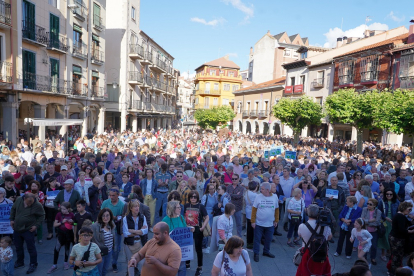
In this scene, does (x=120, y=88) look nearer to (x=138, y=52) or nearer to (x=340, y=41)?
(x=138, y=52)

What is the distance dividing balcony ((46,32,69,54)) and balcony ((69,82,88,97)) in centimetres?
263

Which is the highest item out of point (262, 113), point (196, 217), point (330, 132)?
point (262, 113)

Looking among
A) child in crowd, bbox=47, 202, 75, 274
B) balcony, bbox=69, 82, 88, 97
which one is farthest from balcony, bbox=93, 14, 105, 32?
child in crowd, bbox=47, 202, 75, 274

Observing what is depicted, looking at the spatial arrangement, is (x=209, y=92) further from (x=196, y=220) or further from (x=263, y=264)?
(x=196, y=220)

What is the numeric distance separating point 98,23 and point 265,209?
23.4 meters

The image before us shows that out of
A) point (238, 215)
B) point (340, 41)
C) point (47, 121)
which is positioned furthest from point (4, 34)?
point (340, 41)

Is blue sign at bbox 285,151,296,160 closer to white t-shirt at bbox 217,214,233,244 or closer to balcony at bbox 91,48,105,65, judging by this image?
white t-shirt at bbox 217,214,233,244

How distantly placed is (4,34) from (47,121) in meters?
5.09

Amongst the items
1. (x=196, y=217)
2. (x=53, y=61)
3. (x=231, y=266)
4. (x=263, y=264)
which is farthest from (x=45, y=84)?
(x=231, y=266)

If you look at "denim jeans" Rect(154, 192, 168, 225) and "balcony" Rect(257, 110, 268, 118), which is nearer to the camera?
"denim jeans" Rect(154, 192, 168, 225)

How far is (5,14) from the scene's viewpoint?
1489 cm

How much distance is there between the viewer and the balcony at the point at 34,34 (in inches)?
657

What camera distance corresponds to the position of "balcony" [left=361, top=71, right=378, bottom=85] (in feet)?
75.3

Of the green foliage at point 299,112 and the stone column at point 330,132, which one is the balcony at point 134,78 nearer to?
the green foliage at point 299,112
